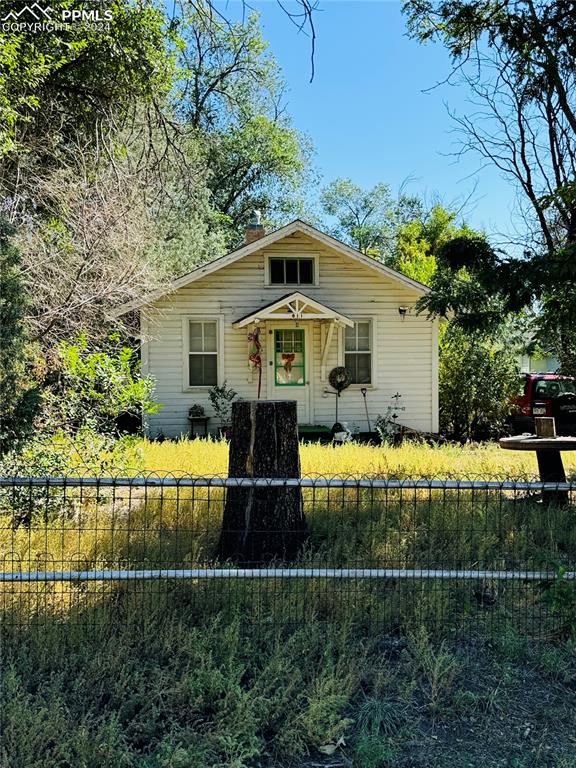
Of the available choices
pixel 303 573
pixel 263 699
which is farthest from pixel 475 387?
pixel 263 699

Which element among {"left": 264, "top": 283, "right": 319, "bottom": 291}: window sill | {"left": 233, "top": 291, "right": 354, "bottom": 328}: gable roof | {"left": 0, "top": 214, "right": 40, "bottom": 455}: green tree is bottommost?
{"left": 0, "top": 214, "right": 40, "bottom": 455}: green tree

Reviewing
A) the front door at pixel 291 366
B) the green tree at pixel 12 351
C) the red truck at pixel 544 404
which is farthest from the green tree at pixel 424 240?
the green tree at pixel 12 351

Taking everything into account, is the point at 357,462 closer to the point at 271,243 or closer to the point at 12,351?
the point at 12,351

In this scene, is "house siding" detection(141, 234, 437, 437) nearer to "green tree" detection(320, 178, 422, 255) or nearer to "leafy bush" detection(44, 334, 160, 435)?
"leafy bush" detection(44, 334, 160, 435)

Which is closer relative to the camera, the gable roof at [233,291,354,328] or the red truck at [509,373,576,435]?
the gable roof at [233,291,354,328]

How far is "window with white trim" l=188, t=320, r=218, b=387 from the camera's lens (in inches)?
512

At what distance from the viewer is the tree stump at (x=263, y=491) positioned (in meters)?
4.47

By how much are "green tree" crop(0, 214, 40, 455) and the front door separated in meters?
9.31

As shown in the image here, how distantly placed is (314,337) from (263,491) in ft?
29.6

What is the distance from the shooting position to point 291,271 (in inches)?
522

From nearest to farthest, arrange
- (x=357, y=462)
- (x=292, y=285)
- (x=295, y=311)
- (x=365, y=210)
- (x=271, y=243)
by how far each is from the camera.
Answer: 1. (x=357, y=462)
2. (x=295, y=311)
3. (x=271, y=243)
4. (x=292, y=285)
5. (x=365, y=210)

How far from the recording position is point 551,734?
2551 mm

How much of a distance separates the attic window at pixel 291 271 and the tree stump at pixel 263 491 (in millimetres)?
9020

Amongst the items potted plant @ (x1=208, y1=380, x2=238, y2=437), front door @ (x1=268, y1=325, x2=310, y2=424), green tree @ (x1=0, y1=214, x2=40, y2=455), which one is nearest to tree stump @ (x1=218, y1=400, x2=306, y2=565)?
green tree @ (x1=0, y1=214, x2=40, y2=455)
